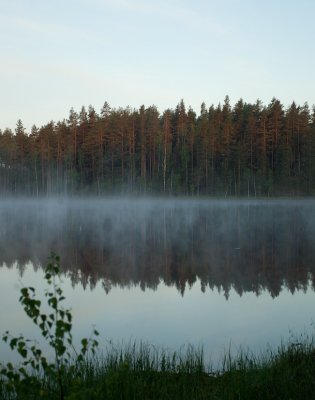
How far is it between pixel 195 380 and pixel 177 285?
814cm

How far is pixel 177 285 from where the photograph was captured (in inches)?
564

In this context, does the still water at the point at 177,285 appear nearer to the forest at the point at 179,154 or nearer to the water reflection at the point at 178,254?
the water reflection at the point at 178,254

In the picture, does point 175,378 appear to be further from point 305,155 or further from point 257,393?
point 305,155

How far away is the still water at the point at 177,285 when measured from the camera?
31.2ft

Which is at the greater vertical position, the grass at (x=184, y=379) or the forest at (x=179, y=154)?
the forest at (x=179, y=154)

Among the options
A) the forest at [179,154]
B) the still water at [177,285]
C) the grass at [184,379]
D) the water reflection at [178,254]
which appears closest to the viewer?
the grass at [184,379]

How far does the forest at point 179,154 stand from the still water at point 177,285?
50985mm

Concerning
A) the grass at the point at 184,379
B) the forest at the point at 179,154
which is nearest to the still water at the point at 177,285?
the grass at the point at 184,379

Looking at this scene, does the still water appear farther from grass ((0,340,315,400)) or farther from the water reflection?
grass ((0,340,315,400))

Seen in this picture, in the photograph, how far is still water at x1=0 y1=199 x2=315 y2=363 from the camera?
9516mm

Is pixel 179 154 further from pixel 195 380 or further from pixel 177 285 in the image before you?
pixel 195 380

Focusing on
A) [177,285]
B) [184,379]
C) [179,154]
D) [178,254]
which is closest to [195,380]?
[184,379]

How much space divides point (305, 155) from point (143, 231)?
5682 centimetres

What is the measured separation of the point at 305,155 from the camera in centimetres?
8050
